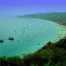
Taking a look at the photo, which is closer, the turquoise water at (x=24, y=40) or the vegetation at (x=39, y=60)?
the vegetation at (x=39, y=60)

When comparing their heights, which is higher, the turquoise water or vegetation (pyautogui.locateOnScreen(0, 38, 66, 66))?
vegetation (pyautogui.locateOnScreen(0, 38, 66, 66))

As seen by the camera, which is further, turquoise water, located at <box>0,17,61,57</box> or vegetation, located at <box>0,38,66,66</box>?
turquoise water, located at <box>0,17,61,57</box>

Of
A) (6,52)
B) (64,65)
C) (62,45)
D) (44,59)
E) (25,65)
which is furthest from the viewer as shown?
(6,52)

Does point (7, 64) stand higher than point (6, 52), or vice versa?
point (7, 64)

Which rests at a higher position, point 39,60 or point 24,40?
point 39,60

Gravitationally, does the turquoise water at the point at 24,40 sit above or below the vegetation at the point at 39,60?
below

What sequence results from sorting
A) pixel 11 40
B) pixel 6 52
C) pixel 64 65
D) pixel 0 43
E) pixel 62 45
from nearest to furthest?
pixel 64 65, pixel 62 45, pixel 6 52, pixel 0 43, pixel 11 40

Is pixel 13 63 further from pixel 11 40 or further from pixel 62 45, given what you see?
pixel 11 40

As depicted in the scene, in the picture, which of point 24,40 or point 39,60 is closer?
point 39,60

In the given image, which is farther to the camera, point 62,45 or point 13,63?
point 62,45

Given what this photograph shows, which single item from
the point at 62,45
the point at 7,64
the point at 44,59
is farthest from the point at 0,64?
the point at 62,45
